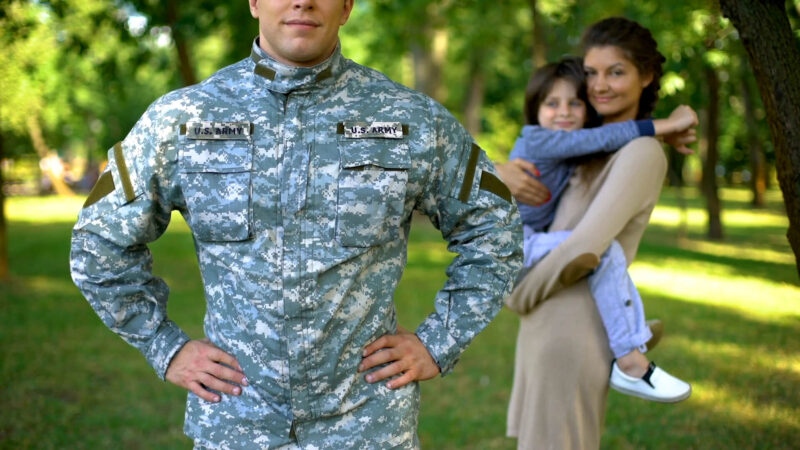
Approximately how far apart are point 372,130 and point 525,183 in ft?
3.31

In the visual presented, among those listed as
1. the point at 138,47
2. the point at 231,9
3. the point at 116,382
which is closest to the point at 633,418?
the point at 116,382

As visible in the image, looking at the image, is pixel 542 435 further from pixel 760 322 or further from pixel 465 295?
pixel 760 322

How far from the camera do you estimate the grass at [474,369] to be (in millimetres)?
6340

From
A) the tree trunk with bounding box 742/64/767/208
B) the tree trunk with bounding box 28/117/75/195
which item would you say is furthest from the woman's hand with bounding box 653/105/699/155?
the tree trunk with bounding box 28/117/75/195

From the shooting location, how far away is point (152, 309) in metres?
2.63

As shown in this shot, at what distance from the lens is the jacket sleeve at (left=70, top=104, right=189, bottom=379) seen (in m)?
2.46

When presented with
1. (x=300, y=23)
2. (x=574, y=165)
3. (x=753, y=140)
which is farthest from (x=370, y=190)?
(x=753, y=140)

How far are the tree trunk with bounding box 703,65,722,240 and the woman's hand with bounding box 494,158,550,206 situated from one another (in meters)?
14.4

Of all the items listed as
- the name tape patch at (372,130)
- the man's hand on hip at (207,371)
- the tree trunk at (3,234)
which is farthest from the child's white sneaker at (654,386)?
the tree trunk at (3,234)

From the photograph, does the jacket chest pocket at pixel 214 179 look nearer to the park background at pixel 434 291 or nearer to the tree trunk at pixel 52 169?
the park background at pixel 434 291

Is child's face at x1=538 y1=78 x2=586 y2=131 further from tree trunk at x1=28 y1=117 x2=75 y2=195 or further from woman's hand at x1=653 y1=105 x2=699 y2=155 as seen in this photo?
tree trunk at x1=28 y1=117 x2=75 y2=195

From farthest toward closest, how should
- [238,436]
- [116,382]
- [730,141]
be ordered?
[730,141] < [116,382] < [238,436]

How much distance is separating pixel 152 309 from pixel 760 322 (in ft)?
31.3

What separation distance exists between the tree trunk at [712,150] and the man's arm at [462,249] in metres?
15.2
